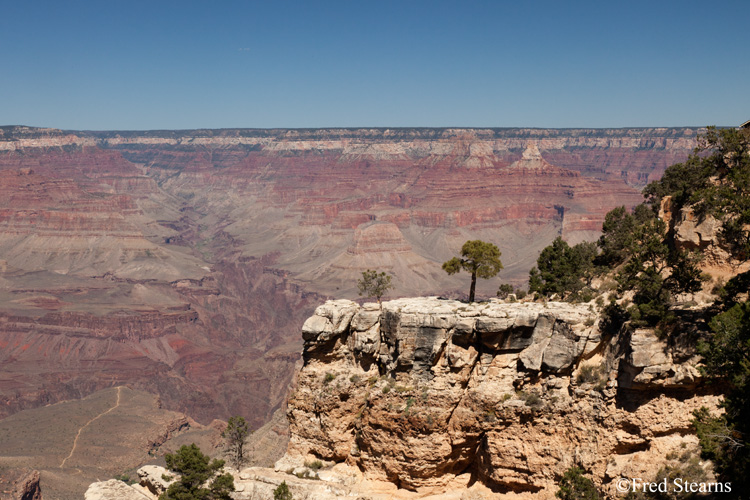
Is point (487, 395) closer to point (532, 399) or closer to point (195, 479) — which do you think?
point (532, 399)

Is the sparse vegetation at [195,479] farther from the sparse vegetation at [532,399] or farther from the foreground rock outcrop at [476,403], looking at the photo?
the sparse vegetation at [532,399]

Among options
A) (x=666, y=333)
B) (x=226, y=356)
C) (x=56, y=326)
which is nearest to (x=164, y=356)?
(x=226, y=356)

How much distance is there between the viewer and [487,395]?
30.5 m

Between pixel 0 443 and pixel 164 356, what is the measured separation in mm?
77187

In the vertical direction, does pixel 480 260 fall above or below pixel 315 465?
above

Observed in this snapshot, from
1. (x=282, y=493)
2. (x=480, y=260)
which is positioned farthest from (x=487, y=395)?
(x=282, y=493)

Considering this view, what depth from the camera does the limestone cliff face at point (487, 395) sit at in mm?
26500

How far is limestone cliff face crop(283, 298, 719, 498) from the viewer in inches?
1043

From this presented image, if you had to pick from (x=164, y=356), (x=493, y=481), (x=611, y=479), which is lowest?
(x=164, y=356)

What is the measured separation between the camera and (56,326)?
557 feet

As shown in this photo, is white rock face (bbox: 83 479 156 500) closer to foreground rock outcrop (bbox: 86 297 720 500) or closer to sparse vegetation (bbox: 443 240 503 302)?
foreground rock outcrop (bbox: 86 297 720 500)

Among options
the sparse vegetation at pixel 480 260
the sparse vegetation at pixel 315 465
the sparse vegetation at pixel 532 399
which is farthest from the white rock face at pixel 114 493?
the sparse vegetation at pixel 480 260

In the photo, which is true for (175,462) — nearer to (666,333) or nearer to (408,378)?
(408,378)

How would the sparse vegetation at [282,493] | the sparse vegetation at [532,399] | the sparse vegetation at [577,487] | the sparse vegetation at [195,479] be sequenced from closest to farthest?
the sparse vegetation at [577,487]
the sparse vegetation at [532,399]
the sparse vegetation at [282,493]
the sparse vegetation at [195,479]
